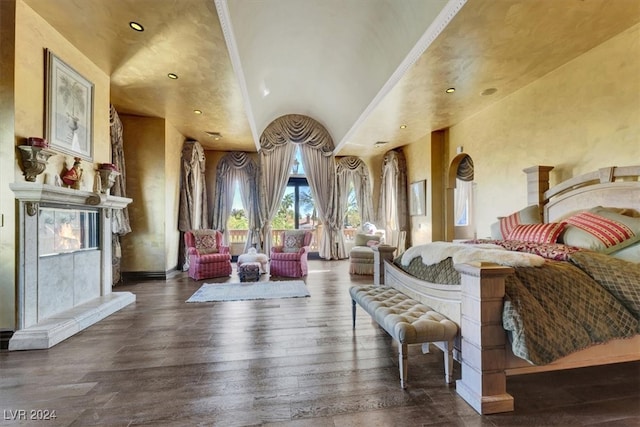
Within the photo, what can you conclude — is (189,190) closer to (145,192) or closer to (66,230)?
(145,192)

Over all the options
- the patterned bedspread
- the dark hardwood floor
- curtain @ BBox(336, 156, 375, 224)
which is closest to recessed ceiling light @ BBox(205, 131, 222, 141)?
curtain @ BBox(336, 156, 375, 224)

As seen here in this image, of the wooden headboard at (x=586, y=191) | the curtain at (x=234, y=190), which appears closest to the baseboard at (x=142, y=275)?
the curtain at (x=234, y=190)

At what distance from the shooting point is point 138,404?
1.66 metres

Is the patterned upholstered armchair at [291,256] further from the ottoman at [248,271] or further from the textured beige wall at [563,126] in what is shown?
the textured beige wall at [563,126]

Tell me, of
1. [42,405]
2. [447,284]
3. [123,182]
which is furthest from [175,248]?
[447,284]

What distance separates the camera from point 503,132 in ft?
14.4

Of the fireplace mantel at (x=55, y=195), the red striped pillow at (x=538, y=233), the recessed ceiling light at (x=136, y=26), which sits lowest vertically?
the red striped pillow at (x=538, y=233)

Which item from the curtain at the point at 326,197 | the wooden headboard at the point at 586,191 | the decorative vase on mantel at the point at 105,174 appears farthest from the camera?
the curtain at the point at 326,197

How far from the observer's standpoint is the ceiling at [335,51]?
2.59 metres

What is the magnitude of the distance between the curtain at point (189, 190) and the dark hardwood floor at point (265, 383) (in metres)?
3.28

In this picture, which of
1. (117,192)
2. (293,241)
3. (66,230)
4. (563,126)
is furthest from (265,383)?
(563,126)

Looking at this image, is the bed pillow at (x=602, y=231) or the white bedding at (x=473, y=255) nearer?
the white bedding at (x=473, y=255)

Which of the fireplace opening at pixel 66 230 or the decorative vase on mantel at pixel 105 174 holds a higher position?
the decorative vase on mantel at pixel 105 174

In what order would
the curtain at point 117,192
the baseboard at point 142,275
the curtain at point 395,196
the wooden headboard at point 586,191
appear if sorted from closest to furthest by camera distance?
1. the wooden headboard at point 586,191
2. the curtain at point 117,192
3. the baseboard at point 142,275
4. the curtain at point 395,196
